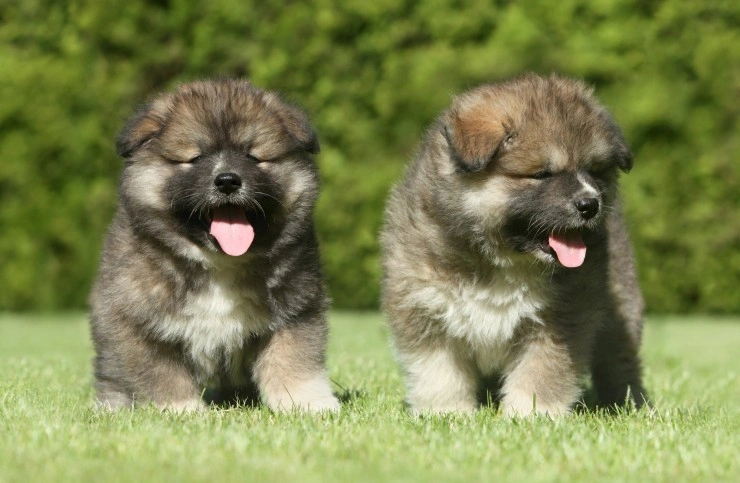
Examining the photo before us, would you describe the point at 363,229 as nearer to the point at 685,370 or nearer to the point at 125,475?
the point at 685,370

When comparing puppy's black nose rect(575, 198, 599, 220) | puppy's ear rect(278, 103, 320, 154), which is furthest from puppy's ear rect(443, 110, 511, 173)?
puppy's ear rect(278, 103, 320, 154)

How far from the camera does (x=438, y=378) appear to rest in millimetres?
4648

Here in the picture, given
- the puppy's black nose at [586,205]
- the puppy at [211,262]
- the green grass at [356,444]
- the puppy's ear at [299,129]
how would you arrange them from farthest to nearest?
the puppy's ear at [299,129], the puppy at [211,262], the puppy's black nose at [586,205], the green grass at [356,444]

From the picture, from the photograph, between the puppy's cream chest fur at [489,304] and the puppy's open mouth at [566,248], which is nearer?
the puppy's open mouth at [566,248]

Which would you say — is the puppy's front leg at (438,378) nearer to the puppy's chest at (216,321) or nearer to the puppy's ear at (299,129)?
the puppy's chest at (216,321)

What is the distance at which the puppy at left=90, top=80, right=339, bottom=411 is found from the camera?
4.41 m

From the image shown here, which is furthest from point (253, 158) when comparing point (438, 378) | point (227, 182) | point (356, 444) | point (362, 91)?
point (362, 91)

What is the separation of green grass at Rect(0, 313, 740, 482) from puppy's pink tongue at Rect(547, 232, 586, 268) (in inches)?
25.9

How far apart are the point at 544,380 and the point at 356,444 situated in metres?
1.25

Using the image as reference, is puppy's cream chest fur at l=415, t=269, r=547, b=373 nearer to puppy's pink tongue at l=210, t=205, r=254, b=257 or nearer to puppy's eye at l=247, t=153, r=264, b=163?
puppy's pink tongue at l=210, t=205, r=254, b=257

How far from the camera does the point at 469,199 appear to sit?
4.39 metres

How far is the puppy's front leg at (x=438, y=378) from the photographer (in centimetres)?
464

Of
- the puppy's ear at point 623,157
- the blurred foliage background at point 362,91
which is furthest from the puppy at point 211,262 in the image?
the blurred foliage background at point 362,91

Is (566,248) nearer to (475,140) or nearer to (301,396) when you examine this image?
(475,140)
